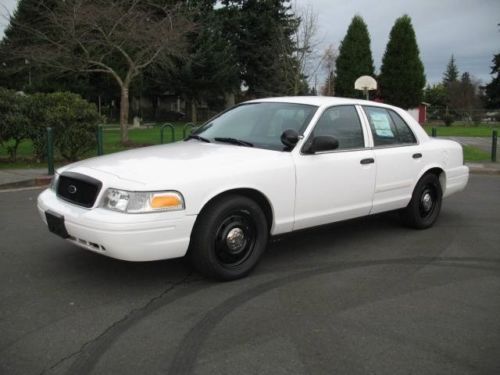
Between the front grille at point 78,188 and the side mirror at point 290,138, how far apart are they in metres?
1.68

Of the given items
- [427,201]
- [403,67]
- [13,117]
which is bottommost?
[427,201]

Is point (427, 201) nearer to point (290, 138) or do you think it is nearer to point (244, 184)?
point (290, 138)

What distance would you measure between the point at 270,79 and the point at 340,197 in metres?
37.9

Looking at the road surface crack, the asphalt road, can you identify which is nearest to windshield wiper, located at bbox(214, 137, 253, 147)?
the asphalt road

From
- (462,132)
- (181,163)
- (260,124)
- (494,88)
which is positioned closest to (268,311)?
(181,163)

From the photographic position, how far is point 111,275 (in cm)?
468

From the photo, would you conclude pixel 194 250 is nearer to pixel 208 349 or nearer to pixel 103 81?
pixel 208 349

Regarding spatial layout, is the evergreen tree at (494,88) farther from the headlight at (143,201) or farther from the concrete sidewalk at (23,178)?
the headlight at (143,201)

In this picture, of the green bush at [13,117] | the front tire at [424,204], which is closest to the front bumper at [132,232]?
the front tire at [424,204]

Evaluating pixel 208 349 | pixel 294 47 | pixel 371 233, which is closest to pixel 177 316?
pixel 208 349

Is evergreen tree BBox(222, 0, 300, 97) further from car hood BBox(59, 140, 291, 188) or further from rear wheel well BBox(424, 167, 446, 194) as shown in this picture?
car hood BBox(59, 140, 291, 188)

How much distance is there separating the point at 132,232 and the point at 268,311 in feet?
3.75

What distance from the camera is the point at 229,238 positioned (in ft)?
14.7

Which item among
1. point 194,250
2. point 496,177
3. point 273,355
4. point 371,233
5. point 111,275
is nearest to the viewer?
point 273,355
